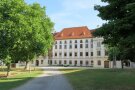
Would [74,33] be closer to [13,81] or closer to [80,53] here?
[80,53]

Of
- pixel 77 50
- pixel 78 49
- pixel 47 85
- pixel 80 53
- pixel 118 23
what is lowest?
pixel 47 85

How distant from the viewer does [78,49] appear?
400 feet

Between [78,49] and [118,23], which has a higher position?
[78,49]

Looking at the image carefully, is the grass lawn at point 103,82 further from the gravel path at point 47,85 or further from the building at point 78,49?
the building at point 78,49

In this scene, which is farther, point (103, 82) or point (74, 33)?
point (74, 33)

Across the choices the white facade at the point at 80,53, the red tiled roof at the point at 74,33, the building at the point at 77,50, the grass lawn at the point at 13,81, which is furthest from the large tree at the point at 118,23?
the red tiled roof at the point at 74,33

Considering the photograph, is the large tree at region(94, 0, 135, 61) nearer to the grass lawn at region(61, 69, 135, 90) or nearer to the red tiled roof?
the grass lawn at region(61, 69, 135, 90)

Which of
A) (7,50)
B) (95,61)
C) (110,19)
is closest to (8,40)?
(7,50)

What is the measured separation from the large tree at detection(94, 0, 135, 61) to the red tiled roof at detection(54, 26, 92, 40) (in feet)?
324

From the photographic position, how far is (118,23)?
18312mm

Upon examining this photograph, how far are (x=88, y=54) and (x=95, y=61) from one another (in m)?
6.12

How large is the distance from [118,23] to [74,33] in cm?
10655

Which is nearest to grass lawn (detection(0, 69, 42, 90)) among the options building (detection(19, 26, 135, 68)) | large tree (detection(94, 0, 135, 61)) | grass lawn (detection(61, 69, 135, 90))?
grass lawn (detection(61, 69, 135, 90))

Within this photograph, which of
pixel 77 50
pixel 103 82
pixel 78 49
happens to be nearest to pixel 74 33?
pixel 78 49
